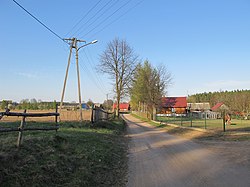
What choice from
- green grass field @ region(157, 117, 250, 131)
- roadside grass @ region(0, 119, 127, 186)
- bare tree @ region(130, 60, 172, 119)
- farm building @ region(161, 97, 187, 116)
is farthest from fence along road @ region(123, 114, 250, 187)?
farm building @ region(161, 97, 187, 116)

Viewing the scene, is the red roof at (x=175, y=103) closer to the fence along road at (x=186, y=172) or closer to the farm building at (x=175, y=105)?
the farm building at (x=175, y=105)

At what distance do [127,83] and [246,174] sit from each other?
36.0 m

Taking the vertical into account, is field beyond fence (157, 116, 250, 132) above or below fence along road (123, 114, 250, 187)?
below

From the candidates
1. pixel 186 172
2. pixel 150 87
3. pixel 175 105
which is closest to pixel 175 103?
pixel 175 105

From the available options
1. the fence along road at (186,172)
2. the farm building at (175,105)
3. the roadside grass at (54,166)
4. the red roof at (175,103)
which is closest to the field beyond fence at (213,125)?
the fence along road at (186,172)

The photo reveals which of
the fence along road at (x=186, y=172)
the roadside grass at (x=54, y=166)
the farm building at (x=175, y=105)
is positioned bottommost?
the fence along road at (x=186, y=172)

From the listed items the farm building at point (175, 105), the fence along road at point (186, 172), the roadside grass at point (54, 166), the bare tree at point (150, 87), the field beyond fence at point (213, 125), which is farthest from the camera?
the farm building at point (175, 105)

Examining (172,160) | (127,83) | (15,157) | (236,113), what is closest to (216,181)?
(172,160)

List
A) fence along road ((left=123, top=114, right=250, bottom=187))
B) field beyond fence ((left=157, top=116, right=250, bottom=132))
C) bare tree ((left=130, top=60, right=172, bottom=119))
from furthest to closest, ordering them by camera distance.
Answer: bare tree ((left=130, top=60, right=172, bottom=119)) < field beyond fence ((left=157, top=116, right=250, bottom=132)) < fence along road ((left=123, top=114, right=250, bottom=187))

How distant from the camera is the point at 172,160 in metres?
9.23

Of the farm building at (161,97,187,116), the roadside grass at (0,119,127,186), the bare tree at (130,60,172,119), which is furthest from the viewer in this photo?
the farm building at (161,97,187,116)

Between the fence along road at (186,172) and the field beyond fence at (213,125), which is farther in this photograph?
the field beyond fence at (213,125)

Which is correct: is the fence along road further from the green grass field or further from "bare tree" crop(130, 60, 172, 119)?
"bare tree" crop(130, 60, 172, 119)

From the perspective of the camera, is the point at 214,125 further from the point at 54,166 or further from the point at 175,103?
the point at 175,103
